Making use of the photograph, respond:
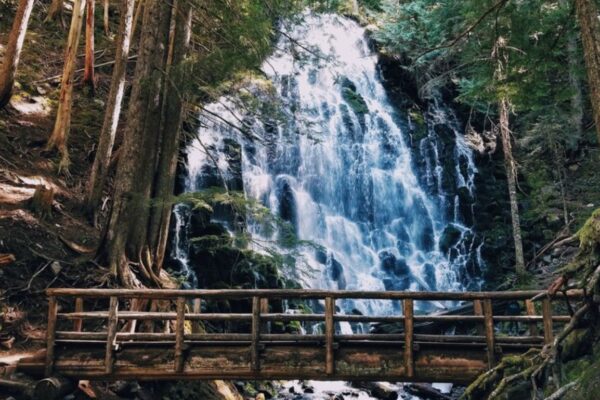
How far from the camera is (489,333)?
7.40m

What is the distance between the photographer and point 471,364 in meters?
7.36

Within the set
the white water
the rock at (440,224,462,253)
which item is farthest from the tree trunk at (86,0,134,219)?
the rock at (440,224,462,253)

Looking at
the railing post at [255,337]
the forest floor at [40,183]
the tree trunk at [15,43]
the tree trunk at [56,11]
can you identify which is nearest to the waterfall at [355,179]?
the forest floor at [40,183]

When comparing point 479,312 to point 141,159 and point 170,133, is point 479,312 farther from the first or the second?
point 170,133

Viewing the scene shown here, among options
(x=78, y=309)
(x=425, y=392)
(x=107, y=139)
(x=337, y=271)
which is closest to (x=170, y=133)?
(x=107, y=139)

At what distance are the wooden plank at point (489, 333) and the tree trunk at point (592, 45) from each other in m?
2.68

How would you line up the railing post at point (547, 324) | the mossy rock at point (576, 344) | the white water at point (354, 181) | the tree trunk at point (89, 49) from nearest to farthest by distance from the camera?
the mossy rock at point (576, 344)
the railing post at point (547, 324)
the tree trunk at point (89, 49)
the white water at point (354, 181)

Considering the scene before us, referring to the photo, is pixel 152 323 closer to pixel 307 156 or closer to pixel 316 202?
pixel 316 202

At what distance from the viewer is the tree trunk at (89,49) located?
14492 millimetres

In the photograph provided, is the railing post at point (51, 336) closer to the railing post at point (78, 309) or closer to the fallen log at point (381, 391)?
the railing post at point (78, 309)

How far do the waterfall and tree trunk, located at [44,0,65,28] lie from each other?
18.9 ft

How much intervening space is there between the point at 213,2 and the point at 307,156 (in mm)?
10087

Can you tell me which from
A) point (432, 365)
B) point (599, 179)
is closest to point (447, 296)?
point (432, 365)

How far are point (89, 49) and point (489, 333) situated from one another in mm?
12757
